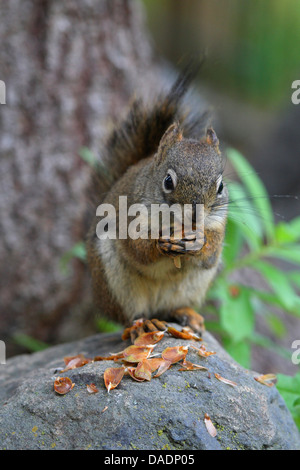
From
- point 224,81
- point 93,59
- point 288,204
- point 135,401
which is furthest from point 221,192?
point 224,81

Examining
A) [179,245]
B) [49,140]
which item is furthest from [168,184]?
[49,140]

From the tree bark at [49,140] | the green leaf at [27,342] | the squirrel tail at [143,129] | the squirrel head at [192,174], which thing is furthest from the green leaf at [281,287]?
the green leaf at [27,342]

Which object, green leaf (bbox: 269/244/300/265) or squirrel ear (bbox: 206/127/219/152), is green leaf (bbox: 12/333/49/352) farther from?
squirrel ear (bbox: 206/127/219/152)

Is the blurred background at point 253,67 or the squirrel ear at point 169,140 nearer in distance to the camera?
the squirrel ear at point 169,140

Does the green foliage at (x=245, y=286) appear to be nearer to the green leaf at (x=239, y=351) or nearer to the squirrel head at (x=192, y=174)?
the green leaf at (x=239, y=351)

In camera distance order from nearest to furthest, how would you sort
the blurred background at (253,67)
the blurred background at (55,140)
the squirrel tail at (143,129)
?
the squirrel tail at (143,129) → the blurred background at (55,140) → the blurred background at (253,67)

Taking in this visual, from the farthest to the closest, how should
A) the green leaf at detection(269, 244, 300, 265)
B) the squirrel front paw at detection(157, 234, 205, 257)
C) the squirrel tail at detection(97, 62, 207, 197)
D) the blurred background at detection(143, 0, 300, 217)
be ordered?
the blurred background at detection(143, 0, 300, 217) < the green leaf at detection(269, 244, 300, 265) < the squirrel tail at detection(97, 62, 207, 197) < the squirrel front paw at detection(157, 234, 205, 257)

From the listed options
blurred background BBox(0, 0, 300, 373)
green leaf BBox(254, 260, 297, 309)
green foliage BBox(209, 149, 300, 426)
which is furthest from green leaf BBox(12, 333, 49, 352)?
green leaf BBox(254, 260, 297, 309)
